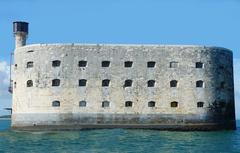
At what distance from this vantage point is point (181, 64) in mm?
42344

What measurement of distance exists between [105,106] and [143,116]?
307 centimetres

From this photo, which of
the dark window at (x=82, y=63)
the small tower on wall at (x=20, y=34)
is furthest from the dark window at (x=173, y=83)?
the small tower on wall at (x=20, y=34)

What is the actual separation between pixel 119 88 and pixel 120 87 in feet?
0.36

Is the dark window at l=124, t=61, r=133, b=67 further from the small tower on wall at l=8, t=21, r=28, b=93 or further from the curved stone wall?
the small tower on wall at l=8, t=21, r=28, b=93

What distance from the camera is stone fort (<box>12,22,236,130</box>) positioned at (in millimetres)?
41594

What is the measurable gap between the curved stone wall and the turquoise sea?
71.9 inches

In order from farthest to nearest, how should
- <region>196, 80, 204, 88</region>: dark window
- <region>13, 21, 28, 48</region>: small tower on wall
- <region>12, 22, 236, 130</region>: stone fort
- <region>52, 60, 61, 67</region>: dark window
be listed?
<region>13, 21, 28, 48</region>: small tower on wall, <region>196, 80, 204, 88</region>: dark window, <region>52, 60, 61, 67</region>: dark window, <region>12, 22, 236, 130</region>: stone fort

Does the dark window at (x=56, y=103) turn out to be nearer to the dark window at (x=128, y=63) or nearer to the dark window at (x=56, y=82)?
the dark window at (x=56, y=82)

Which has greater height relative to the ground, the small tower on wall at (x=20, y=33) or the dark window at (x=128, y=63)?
the small tower on wall at (x=20, y=33)

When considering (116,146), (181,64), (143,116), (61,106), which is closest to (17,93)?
(61,106)

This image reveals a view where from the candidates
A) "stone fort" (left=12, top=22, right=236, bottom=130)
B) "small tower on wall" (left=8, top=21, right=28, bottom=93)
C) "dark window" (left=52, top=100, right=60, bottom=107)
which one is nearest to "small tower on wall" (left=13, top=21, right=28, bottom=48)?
"small tower on wall" (left=8, top=21, right=28, bottom=93)

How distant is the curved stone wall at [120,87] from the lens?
4159cm

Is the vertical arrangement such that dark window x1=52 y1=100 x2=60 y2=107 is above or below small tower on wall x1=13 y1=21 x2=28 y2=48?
below

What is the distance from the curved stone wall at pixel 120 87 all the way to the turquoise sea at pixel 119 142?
1.83 m
